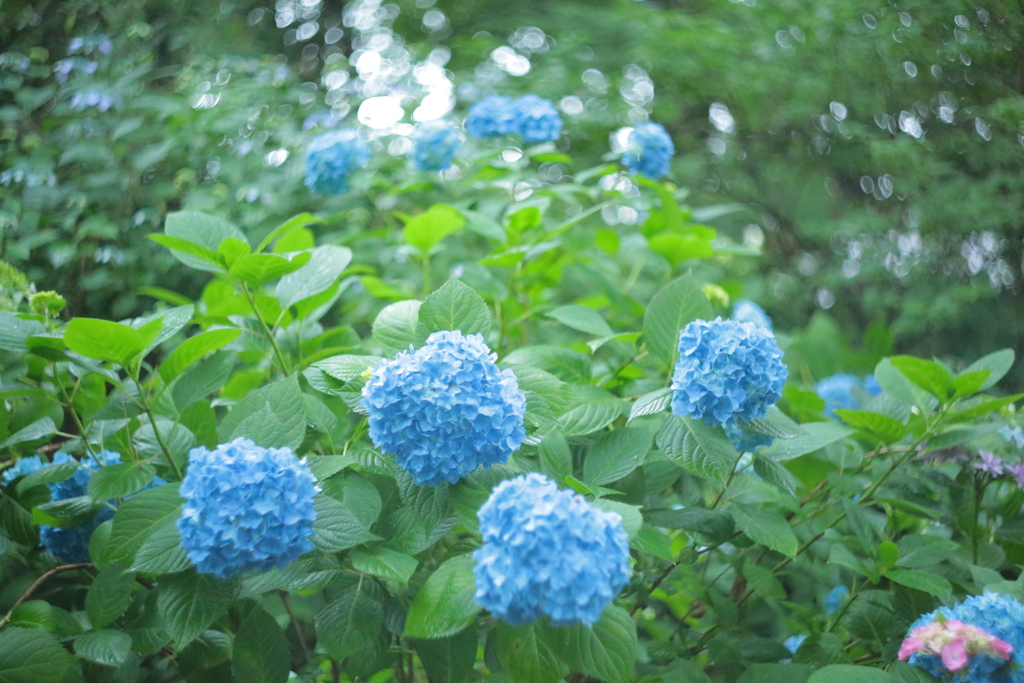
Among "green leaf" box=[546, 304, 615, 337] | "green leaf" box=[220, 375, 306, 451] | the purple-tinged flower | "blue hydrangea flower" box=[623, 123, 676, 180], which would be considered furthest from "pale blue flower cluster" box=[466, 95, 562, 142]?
the purple-tinged flower

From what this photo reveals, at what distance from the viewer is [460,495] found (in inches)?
38.7

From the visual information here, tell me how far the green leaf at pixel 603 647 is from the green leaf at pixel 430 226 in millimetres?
948

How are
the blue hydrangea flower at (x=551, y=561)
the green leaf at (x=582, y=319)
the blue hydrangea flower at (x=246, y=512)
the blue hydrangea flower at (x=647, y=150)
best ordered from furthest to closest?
the blue hydrangea flower at (x=647, y=150) < the green leaf at (x=582, y=319) < the blue hydrangea flower at (x=246, y=512) < the blue hydrangea flower at (x=551, y=561)

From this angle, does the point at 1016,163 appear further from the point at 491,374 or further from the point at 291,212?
the point at 291,212

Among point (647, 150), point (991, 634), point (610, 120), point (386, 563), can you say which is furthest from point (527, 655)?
point (610, 120)

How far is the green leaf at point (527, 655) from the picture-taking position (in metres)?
0.92

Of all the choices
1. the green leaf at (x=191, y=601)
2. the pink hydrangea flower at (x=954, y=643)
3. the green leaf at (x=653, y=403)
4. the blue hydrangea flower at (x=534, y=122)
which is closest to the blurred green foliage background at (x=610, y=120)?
the blue hydrangea flower at (x=534, y=122)

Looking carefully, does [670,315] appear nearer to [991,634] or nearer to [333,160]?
[991,634]

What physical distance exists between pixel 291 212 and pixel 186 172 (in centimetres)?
35

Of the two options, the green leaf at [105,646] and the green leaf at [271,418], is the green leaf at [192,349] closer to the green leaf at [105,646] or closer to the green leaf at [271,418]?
the green leaf at [271,418]

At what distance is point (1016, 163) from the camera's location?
239 cm

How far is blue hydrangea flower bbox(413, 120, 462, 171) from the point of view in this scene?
6.41 ft

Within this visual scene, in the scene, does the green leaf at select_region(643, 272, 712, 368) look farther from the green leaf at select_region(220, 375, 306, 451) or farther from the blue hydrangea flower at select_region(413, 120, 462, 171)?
the blue hydrangea flower at select_region(413, 120, 462, 171)

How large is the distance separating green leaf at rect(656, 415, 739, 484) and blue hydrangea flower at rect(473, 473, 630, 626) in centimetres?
28
